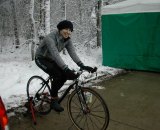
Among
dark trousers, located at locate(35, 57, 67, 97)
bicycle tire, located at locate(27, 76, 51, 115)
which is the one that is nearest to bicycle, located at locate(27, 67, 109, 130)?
bicycle tire, located at locate(27, 76, 51, 115)

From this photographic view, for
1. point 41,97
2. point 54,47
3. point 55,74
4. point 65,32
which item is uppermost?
point 65,32

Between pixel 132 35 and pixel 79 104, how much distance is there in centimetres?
650

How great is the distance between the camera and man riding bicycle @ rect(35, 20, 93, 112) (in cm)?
466

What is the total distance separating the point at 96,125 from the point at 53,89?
1.13 metres

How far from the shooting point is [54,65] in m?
4.98

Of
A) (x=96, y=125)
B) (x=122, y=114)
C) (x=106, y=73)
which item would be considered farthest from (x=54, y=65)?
(x=106, y=73)

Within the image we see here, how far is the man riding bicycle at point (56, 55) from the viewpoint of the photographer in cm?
466

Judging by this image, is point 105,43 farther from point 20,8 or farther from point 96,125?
point 20,8

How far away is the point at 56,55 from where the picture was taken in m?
4.60

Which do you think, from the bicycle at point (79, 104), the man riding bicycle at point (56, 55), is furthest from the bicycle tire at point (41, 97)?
the man riding bicycle at point (56, 55)

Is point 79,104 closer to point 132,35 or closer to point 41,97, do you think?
point 41,97

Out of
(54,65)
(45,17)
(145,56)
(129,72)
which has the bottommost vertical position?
(129,72)

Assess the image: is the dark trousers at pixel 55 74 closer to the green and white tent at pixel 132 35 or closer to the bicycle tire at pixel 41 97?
the bicycle tire at pixel 41 97

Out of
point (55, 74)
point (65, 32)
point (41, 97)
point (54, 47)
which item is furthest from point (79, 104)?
point (65, 32)
